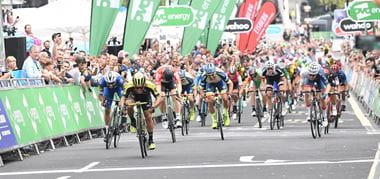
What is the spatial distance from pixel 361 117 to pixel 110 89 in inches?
525

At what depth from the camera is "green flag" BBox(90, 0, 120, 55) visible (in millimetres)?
28375

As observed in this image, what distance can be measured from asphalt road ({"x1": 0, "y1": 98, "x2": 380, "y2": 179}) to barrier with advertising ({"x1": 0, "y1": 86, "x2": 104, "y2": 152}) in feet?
1.41

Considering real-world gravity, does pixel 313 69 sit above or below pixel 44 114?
above

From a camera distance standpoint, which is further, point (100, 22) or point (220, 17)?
point (220, 17)

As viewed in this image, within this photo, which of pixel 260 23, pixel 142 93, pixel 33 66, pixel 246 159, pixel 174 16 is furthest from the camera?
pixel 260 23

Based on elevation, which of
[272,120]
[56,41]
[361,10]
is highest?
[361,10]

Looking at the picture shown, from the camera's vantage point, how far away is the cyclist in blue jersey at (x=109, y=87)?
74.0 ft

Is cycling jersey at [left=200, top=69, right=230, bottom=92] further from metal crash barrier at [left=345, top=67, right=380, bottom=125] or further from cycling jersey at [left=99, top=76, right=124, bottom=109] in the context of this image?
metal crash barrier at [left=345, top=67, right=380, bottom=125]

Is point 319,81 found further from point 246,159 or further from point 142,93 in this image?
Answer: point 246,159

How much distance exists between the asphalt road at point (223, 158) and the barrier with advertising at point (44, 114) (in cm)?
43

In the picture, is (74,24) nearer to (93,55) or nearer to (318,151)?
(93,55)

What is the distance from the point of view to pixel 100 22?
28469 mm

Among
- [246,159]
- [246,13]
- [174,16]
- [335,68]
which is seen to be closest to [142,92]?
[246,159]

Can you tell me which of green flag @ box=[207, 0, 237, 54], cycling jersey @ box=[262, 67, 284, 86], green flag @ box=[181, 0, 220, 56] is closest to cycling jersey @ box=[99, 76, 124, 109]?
cycling jersey @ box=[262, 67, 284, 86]
